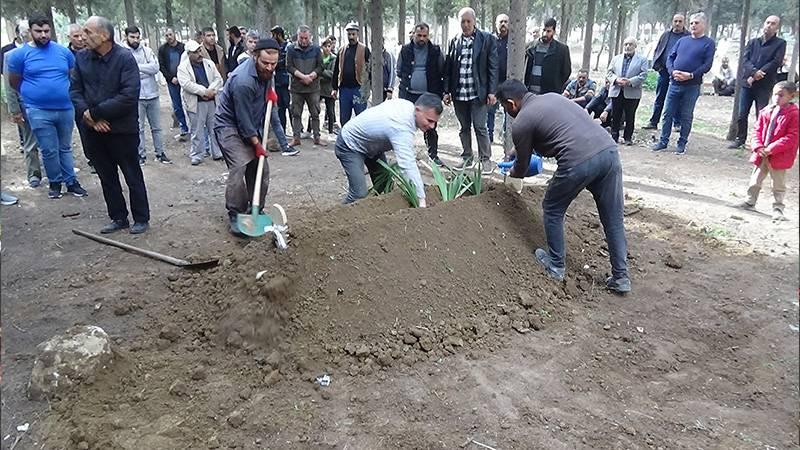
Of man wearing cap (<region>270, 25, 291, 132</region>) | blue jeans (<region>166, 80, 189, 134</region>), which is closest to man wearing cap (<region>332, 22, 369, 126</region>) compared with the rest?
man wearing cap (<region>270, 25, 291, 132</region>)

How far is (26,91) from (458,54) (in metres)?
4.79

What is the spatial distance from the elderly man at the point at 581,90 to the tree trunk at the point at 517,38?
3985 mm

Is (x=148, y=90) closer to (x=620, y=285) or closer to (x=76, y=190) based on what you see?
(x=76, y=190)

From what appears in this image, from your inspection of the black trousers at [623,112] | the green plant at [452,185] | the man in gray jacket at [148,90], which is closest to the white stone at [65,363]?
the green plant at [452,185]

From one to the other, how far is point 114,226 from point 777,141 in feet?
21.2

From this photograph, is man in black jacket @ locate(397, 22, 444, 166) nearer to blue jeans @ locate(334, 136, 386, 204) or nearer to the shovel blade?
blue jeans @ locate(334, 136, 386, 204)

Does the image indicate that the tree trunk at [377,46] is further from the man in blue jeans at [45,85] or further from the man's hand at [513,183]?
the man in blue jeans at [45,85]

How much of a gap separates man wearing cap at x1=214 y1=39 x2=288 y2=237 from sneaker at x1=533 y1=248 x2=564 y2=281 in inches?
101

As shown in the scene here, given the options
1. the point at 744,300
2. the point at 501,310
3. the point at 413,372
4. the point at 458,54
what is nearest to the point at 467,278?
the point at 501,310

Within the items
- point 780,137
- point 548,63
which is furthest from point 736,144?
point 780,137

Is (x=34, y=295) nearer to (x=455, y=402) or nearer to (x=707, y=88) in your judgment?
(x=455, y=402)

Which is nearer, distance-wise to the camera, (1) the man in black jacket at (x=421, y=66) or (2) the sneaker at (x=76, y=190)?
(2) the sneaker at (x=76, y=190)

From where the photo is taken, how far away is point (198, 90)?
297 inches

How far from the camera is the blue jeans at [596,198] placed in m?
4.08
